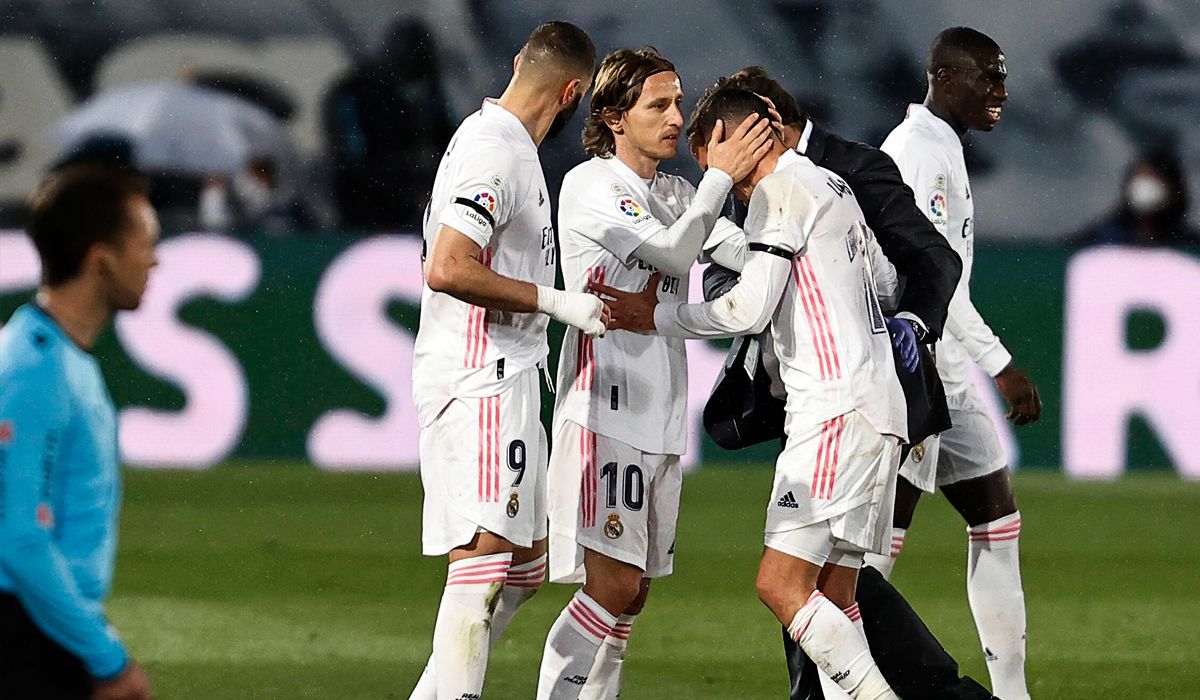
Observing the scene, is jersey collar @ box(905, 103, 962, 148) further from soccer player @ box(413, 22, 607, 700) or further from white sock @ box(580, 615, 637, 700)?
white sock @ box(580, 615, 637, 700)

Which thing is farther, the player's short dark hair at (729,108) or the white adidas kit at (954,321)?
the white adidas kit at (954,321)

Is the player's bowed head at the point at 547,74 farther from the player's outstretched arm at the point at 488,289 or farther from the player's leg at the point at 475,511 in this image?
the player's leg at the point at 475,511

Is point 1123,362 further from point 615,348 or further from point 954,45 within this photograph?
point 615,348

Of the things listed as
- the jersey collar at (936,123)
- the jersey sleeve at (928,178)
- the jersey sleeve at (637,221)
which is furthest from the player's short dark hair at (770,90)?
the jersey collar at (936,123)

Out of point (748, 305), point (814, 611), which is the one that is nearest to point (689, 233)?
point (748, 305)

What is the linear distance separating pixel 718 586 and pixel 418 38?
23.4 ft

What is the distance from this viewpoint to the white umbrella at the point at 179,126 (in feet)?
41.4

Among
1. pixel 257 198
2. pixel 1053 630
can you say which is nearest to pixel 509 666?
pixel 1053 630

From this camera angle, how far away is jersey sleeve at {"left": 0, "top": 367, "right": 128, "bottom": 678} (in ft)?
8.11

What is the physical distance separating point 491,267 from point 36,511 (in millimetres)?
1836

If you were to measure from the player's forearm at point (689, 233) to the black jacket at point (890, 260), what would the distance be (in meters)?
0.37

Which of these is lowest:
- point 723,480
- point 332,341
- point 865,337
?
point 723,480

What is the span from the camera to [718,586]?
720 centimetres

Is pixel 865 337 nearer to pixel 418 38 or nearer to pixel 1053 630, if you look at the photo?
Answer: pixel 1053 630
